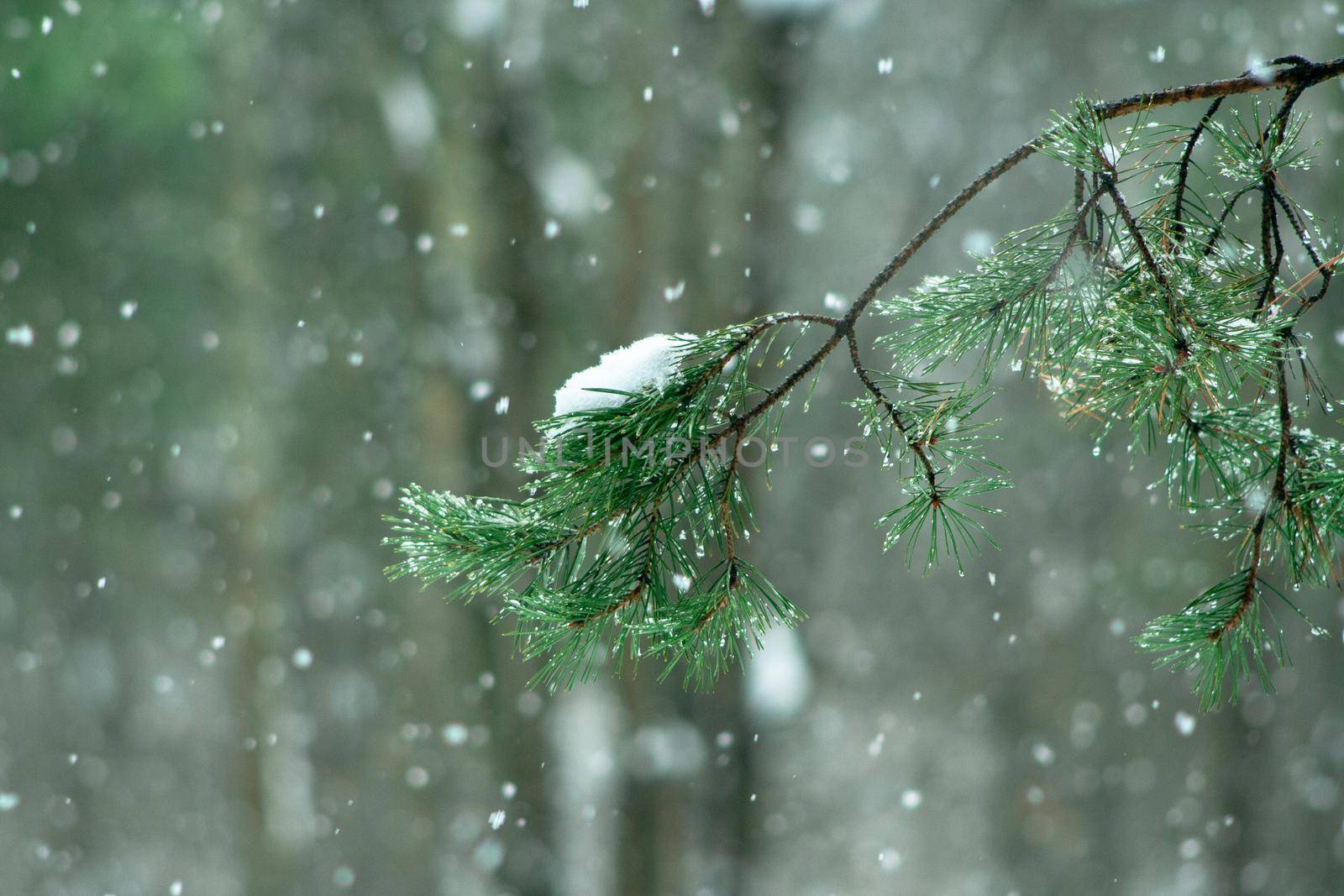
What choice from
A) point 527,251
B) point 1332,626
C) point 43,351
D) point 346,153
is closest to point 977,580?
point 1332,626

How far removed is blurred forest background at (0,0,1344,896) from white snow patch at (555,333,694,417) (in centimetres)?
211

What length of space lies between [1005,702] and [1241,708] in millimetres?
762

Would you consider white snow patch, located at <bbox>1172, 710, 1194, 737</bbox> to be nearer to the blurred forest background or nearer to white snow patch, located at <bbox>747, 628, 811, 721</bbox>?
the blurred forest background

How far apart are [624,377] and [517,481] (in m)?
2.12

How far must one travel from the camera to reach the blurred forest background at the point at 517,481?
2.88 m

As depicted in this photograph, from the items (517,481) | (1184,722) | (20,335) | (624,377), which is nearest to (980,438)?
(624,377)

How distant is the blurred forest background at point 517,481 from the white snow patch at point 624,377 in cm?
211

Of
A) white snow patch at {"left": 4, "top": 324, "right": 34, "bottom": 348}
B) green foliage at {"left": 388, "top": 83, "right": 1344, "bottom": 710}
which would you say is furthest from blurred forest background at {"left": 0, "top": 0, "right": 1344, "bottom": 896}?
green foliage at {"left": 388, "top": 83, "right": 1344, "bottom": 710}

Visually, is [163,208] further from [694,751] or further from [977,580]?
[977,580]

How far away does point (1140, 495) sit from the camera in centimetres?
305

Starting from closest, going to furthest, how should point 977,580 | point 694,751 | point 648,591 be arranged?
point 648,591 → point 694,751 → point 977,580

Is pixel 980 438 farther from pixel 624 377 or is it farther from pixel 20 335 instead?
pixel 20 335

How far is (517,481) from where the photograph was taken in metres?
2.80

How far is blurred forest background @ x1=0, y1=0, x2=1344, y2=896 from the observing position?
2881 mm
